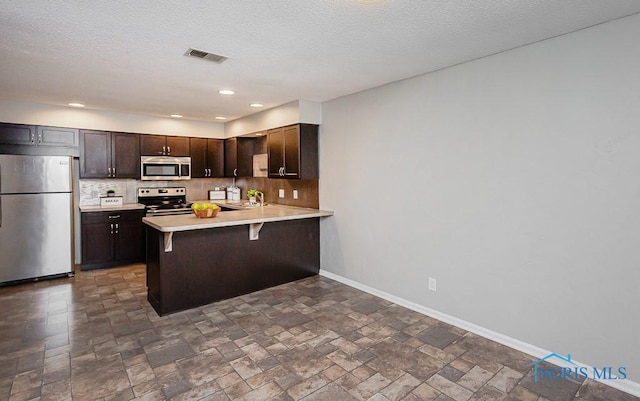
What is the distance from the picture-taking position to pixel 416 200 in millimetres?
3572

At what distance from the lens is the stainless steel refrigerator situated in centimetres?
429

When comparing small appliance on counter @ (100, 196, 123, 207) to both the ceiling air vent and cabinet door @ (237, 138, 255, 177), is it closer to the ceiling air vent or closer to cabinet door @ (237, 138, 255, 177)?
cabinet door @ (237, 138, 255, 177)

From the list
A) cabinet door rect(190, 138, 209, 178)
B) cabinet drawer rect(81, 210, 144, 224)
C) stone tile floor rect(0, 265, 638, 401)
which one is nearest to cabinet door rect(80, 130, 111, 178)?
cabinet drawer rect(81, 210, 144, 224)

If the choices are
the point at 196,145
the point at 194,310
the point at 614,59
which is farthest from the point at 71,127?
the point at 614,59

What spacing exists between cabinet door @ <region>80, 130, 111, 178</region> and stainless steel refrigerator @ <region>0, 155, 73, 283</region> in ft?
1.86

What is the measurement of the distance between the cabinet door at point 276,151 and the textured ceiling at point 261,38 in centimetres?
105

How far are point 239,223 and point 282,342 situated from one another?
56.1 inches

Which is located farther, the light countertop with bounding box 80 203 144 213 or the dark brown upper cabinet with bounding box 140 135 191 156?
the dark brown upper cabinet with bounding box 140 135 191 156

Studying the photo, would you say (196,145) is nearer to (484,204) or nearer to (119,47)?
(119,47)

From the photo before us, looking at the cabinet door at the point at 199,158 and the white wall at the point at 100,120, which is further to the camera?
the cabinet door at the point at 199,158

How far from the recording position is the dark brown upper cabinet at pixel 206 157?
622 cm

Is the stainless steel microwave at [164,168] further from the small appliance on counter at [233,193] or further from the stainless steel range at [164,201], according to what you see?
the small appliance on counter at [233,193]

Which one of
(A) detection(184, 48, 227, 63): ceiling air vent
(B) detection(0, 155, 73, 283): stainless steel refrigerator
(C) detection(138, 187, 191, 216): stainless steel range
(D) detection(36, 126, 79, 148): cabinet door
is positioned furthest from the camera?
(C) detection(138, 187, 191, 216): stainless steel range

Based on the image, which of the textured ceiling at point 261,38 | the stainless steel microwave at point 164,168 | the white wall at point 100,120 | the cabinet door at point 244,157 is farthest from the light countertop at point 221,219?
the white wall at point 100,120
